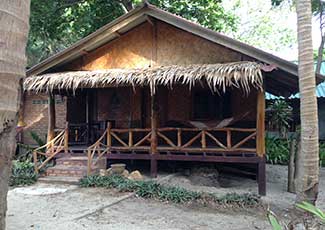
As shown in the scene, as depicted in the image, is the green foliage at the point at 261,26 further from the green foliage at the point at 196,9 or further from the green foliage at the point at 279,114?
the green foliage at the point at 279,114

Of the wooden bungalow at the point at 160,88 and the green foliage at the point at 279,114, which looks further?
the green foliage at the point at 279,114

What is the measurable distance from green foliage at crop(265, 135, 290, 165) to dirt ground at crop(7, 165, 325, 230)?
5642 mm

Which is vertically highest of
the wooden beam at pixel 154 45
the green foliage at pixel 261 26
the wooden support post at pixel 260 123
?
the green foliage at pixel 261 26

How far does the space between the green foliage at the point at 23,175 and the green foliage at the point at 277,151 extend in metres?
9.10

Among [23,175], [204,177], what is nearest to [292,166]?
[204,177]

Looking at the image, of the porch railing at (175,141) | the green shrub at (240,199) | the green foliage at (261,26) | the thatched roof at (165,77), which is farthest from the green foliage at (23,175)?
the green foliage at (261,26)

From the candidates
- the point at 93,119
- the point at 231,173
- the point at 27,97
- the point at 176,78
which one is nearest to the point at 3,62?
the point at 176,78

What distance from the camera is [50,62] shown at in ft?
35.6

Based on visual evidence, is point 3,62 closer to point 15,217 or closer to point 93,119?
point 15,217

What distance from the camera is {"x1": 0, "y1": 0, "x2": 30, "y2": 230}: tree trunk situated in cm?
166

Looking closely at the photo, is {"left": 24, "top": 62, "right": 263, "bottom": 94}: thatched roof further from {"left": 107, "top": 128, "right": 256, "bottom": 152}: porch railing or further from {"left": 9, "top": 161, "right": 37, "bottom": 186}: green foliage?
{"left": 9, "top": 161, "right": 37, "bottom": 186}: green foliage

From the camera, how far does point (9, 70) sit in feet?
5.46

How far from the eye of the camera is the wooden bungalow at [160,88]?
8.92 metres

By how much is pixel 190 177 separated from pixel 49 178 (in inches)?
149
